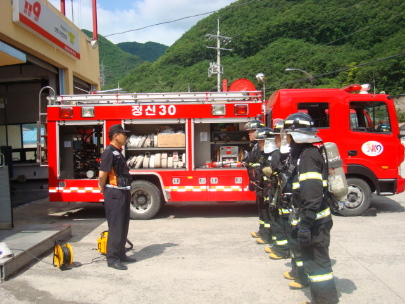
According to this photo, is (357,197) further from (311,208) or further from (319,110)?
(311,208)

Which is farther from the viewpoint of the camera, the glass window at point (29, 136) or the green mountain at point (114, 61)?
the green mountain at point (114, 61)

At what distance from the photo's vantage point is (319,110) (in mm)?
7621

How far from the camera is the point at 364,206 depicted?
762 cm

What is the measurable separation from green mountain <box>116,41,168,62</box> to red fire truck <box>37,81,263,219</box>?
10786 centimetres

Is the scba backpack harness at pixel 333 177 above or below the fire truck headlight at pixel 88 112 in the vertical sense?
below

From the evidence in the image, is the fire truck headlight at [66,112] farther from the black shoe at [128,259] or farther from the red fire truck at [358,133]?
the red fire truck at [358,133]

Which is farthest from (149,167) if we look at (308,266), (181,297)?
(308,266)

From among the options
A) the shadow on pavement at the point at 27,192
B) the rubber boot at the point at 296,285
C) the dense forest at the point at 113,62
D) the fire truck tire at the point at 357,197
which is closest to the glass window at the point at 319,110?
the fire truck tire at the point at 357,197

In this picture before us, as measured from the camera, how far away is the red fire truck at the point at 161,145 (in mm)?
7629

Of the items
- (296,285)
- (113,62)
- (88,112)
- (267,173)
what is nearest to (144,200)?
(88,112)

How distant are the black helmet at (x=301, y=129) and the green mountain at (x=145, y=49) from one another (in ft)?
369

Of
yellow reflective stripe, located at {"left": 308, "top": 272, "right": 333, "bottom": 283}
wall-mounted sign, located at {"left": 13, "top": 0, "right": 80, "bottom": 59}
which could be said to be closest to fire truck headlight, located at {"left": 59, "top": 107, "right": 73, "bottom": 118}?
wall-mounted sign, located at {"left": 13, "top": 0, "right": 80, "bottom": 59}

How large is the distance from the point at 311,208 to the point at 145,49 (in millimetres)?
117916

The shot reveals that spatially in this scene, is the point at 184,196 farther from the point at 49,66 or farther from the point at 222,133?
the point at 49,66
